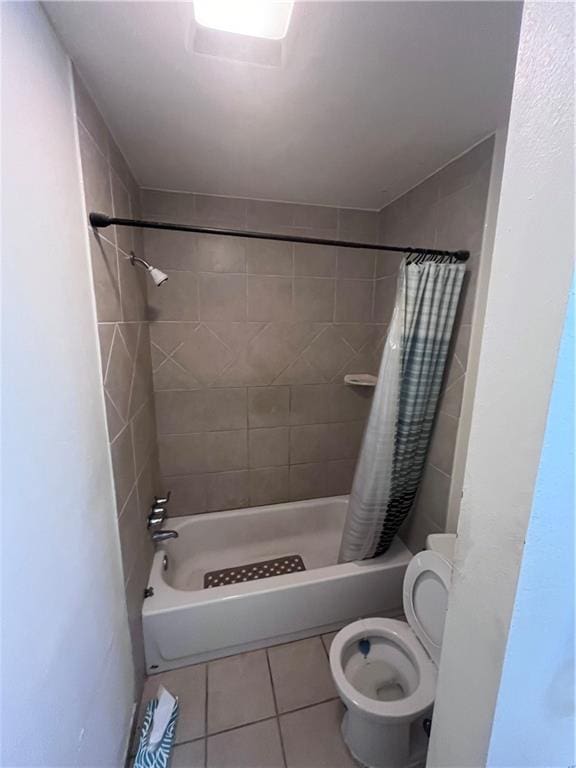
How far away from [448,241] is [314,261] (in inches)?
28.8

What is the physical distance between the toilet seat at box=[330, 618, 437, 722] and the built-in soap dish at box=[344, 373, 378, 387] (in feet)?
3.83

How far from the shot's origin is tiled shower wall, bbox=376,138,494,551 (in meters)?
1.22

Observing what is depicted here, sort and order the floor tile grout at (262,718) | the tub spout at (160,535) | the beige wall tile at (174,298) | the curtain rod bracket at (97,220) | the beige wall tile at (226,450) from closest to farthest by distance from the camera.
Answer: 1. the curtain rod bracket at (97,220)
2. the floor tile grout at (262,718)
3. the tub spout at (160,535)
4. the beige wall tile at (174,298)
5. the beige wall tile at (226,450)

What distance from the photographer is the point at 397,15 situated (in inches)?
26.8

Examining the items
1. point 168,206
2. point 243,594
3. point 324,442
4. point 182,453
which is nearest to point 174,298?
point 168,206

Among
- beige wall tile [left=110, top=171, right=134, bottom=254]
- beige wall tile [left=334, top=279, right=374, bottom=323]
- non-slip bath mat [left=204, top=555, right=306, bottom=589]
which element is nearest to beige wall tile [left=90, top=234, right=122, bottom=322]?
beige wall tile [left=110, top=171, right=134, bottom=254]

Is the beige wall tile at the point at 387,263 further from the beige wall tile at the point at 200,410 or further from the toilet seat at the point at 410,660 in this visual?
the toilet seat at the point at 410,660

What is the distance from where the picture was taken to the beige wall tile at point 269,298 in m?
1.77

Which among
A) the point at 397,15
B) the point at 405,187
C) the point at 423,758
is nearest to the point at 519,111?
the point at 397,15

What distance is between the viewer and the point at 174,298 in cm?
167

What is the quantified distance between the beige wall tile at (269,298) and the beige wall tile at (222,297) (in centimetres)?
5

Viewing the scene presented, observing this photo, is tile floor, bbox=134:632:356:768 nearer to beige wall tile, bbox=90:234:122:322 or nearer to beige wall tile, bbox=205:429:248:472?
beige wall tile, bbox=205:429:248:472

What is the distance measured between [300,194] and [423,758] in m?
2.46

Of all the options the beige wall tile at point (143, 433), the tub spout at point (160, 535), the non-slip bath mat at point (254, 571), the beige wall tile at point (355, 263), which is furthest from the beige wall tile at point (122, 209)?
the non-slip bath mat at point (254, 571)
